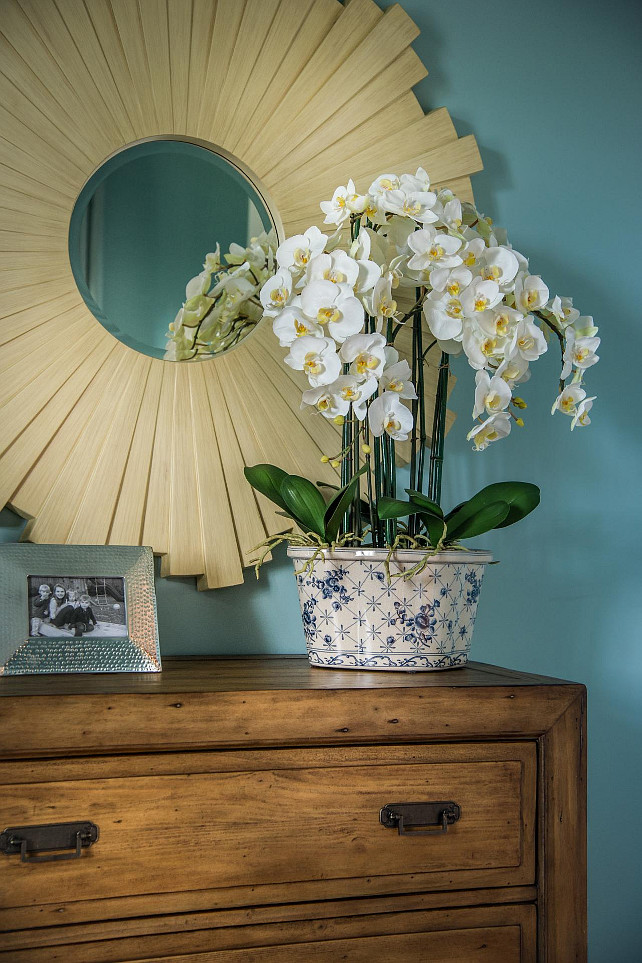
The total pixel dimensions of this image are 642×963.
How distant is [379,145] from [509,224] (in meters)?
0.32

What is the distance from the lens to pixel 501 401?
1013 mm

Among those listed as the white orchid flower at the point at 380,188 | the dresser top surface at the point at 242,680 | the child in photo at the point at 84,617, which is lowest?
the dresser top surface at the point at 242,680

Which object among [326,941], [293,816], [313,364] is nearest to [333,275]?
[313,364]

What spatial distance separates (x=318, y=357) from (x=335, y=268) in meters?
0.12

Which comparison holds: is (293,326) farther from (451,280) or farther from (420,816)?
(420,816)

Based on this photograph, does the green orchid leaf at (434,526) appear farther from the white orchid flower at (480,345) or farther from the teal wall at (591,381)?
the teal wall at (591,381)

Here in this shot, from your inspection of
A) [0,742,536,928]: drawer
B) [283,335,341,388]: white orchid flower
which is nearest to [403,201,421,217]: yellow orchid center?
[283,335,341,388]: white orchid flower

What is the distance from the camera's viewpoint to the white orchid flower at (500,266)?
1004mm

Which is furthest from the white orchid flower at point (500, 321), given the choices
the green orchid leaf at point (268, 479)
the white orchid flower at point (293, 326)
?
the green orchid leaf at point (268, 479)

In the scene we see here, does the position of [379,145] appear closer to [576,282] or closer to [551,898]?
[576,282]

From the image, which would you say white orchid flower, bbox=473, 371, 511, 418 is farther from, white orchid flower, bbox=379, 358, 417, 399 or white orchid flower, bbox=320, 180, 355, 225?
white orchid flower, bbox=320, 180, 355, 225

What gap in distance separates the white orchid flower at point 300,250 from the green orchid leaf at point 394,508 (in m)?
0.32

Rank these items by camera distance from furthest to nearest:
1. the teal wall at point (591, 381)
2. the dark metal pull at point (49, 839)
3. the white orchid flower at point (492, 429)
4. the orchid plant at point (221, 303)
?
the teal wall at point (591, 381)
the orchid plant at point (221, 303)
the white orchid flower at point (492, 429)
the dark metal pull at point (49, 839)

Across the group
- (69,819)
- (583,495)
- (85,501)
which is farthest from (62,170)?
(583,495)
